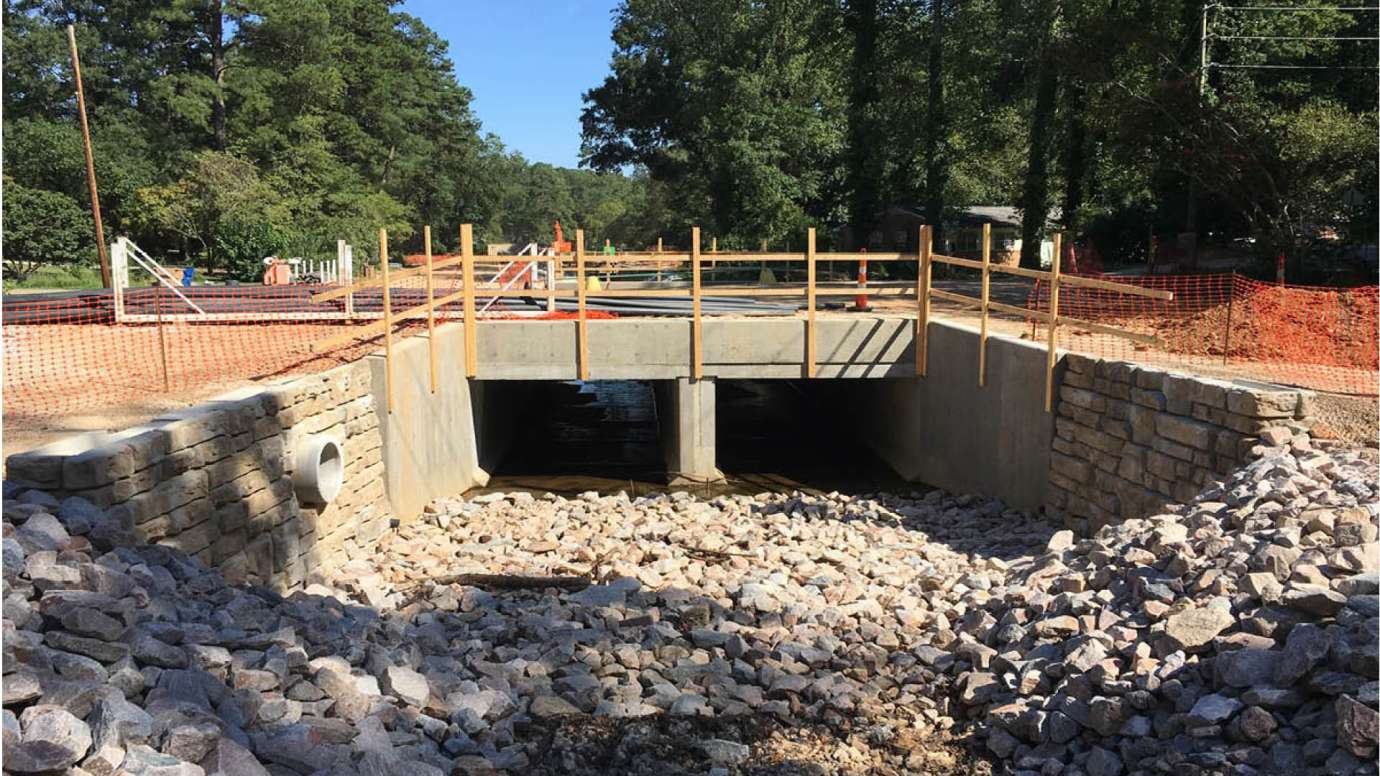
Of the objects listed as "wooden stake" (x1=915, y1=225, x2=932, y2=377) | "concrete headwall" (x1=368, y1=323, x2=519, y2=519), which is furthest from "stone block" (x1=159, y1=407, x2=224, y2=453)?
"wooden stake" (x1=915, y1=225, x2=932, y2=377)

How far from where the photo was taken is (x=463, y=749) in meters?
4.73

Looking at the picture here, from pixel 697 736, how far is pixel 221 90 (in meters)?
43.9

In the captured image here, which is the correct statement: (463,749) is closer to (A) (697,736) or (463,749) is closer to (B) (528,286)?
(A) (697,736)

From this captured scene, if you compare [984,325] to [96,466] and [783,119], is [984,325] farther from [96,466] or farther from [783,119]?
[783,119]

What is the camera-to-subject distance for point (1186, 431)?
7.82 metres

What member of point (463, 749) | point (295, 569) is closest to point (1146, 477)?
point (463, 749)

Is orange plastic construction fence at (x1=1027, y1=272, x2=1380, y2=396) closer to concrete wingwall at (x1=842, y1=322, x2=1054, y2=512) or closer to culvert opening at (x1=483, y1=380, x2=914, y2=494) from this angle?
concrete wingwall at (x1=842, y1=322, x2=1054, y2=512)

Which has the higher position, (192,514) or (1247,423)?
(1247,423)

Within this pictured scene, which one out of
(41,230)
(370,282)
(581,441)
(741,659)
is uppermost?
(41,230)

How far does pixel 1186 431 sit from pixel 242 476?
6.94 meters

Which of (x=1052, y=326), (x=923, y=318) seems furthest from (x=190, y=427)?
(x=923, y=318)

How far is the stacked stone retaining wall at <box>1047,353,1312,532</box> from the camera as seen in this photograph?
7.27 meters

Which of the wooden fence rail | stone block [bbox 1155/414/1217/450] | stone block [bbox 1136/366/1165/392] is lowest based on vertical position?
stone block [bbox 1155/414/1217/450]

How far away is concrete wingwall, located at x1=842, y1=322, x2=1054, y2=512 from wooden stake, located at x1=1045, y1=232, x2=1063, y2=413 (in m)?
0.15
